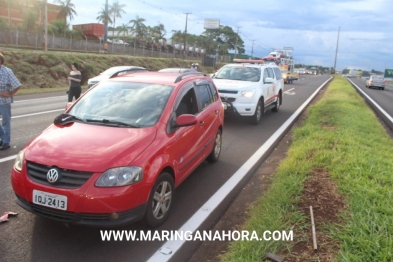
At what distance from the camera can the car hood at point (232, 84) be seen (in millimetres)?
10156

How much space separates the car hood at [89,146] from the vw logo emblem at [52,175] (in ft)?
0.20

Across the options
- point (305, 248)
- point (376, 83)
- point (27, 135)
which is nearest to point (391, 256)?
point (305, 248)

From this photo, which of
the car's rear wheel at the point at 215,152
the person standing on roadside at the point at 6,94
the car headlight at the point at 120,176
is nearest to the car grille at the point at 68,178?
the car headlight at the point at 120,176

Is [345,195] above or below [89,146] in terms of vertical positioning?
below

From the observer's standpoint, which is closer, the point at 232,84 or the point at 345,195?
the point at 345,195

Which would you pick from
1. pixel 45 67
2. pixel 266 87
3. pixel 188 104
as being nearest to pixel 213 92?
pixel 188 104

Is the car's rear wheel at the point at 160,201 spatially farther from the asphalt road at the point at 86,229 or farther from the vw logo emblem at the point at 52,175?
the vw logo emblem at the point at 52,175

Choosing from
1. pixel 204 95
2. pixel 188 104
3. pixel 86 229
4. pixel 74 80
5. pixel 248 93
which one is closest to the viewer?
pixel 86 229

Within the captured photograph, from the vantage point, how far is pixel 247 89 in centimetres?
1012

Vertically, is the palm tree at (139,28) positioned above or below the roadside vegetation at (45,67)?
above

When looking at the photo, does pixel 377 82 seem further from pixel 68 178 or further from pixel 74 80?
pixel 68 178

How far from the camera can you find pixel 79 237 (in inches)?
147

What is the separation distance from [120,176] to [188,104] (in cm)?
195

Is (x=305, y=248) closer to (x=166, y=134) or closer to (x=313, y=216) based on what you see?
(x=313, y=216)
